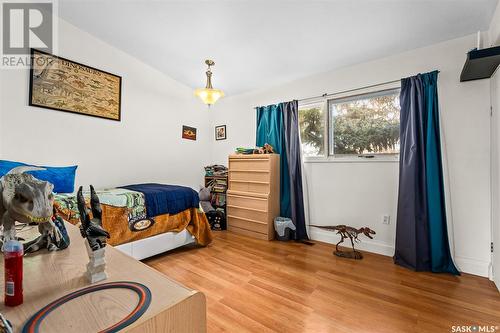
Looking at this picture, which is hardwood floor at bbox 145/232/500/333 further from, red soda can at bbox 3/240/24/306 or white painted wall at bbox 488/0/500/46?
white painted wall at bbox 488/0/500/46

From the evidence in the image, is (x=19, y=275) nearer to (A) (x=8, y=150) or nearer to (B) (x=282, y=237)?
(A) (x=8, y=150)

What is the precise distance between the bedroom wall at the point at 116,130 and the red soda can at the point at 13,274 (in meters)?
2.38

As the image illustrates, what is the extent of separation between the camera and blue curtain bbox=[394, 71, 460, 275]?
2213 mm

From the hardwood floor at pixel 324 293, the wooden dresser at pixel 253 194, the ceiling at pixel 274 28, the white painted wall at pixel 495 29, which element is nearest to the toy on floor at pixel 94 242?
the hardwood floor at pixel 324 293

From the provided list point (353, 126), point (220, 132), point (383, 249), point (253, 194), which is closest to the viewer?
point (383, 249)

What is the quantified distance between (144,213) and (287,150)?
82.0 inches

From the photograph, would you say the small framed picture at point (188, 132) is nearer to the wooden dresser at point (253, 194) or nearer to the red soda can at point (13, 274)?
the wooden dresser at point (253, 194)

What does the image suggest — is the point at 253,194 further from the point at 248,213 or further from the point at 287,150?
the point at 287,150

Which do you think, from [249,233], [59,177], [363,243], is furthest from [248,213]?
[59,177]

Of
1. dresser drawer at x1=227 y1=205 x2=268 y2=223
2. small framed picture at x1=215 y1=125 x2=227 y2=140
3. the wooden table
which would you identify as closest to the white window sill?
dresser drawer at x1=227 y1=205 x2=268 y2=223

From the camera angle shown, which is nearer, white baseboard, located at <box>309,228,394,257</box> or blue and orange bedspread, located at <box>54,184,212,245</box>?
blue and orange bedspread, located at <box>54,184,212,245</box>

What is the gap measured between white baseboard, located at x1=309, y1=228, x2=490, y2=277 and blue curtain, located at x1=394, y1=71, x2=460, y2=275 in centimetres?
13

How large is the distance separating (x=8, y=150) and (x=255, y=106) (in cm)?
310

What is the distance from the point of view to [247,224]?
3.33 metres
